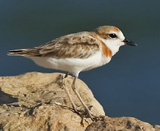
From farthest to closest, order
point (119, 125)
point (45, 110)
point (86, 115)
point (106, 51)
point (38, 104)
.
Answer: point (106, 51) → point (86, 115) → point (38, 104) → point (45, 110) → point (119, 125)

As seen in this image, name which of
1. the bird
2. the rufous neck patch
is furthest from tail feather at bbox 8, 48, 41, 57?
the rufous neck patch

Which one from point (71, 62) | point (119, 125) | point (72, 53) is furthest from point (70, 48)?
point (119, 125)

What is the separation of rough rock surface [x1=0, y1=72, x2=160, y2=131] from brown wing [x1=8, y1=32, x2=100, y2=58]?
87 centimetres

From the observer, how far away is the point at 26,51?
25.5 ft

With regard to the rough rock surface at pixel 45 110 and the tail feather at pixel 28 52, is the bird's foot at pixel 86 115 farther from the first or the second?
the tail feather at pixel 28 52

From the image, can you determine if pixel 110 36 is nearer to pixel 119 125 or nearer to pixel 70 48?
pixel 70 48

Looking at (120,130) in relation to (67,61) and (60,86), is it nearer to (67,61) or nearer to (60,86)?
(67,61)

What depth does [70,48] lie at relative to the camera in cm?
779

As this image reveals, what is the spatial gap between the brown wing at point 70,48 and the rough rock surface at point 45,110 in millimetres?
870

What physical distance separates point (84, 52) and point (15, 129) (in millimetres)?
2042

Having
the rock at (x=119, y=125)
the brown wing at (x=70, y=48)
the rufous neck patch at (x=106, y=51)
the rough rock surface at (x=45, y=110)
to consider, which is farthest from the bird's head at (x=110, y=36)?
the rock at (x=119, y=125)

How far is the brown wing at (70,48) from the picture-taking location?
25.2ft

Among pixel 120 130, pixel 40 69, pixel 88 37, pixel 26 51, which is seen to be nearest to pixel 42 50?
pixel 26 51

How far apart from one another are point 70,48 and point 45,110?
138cm
